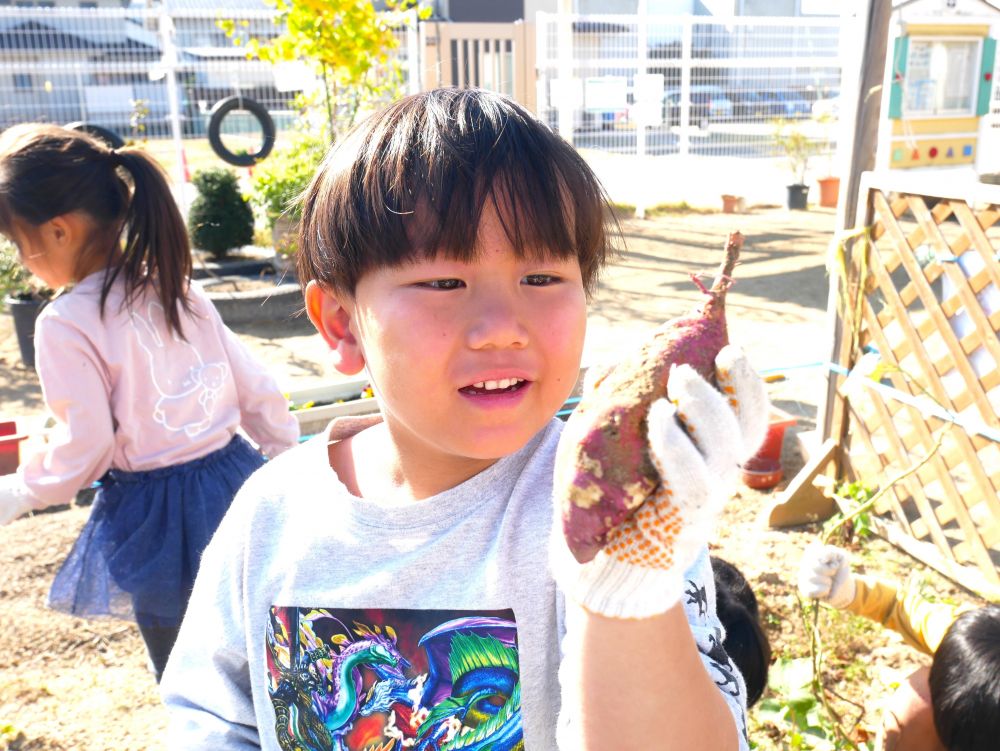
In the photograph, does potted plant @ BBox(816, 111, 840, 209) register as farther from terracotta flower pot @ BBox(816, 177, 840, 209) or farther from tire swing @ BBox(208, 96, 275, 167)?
tire swing @ BBox(208, 96, 275, 167)

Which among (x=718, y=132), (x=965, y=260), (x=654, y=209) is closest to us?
(x=965, y=260)

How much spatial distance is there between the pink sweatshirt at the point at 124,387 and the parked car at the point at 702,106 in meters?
11.7

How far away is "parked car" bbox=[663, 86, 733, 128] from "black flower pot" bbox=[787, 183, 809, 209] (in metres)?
1.78

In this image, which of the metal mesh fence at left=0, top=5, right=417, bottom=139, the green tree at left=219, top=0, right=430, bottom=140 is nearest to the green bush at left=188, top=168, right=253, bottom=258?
the metal mesh fence at left=0, top=5, right=417, bottom=139

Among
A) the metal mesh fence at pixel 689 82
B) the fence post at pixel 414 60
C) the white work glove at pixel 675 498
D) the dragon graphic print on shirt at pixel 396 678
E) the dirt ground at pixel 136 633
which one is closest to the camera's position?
the white work glove at pixel 675 498

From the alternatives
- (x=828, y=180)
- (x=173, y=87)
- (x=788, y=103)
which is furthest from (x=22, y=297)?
(x=788, y=103)

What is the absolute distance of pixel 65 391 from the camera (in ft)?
6.70

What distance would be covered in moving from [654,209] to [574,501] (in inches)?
466

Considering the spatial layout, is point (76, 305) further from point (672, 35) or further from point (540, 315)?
point (672, 35)

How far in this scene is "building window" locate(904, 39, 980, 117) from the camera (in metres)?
9.23

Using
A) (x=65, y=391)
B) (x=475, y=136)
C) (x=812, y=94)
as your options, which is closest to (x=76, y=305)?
(x=65, y=391)

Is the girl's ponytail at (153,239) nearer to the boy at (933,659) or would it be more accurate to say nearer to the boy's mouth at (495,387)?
the boy's mouth at (495,387)

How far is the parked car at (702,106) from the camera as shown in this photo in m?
12.9

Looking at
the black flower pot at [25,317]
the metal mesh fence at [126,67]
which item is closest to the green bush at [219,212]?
the metal mesh fence at [126,67]
